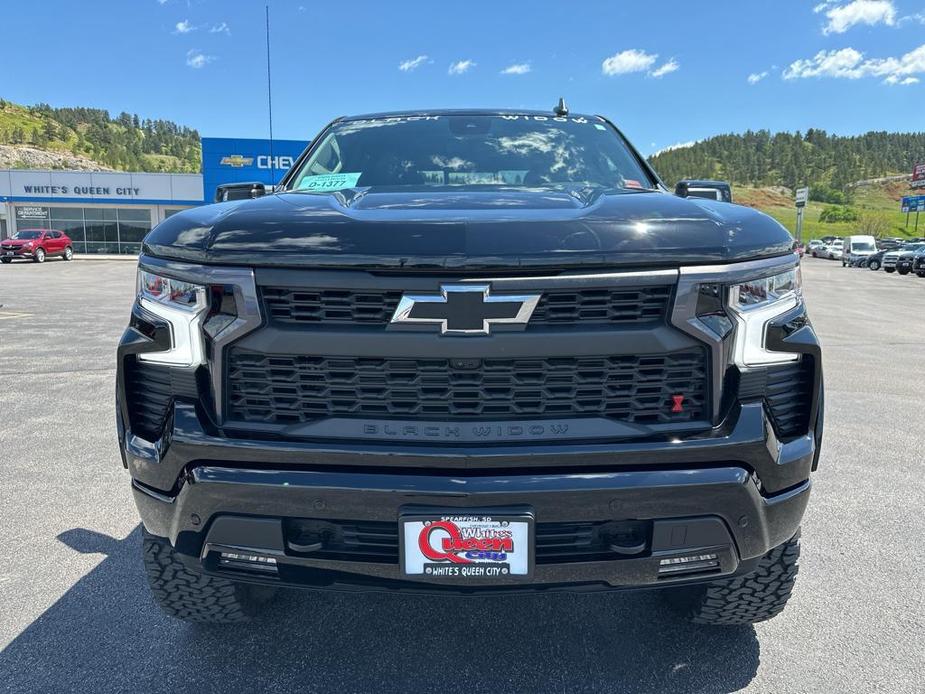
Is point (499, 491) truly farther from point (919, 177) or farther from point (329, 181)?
point (919, 177)

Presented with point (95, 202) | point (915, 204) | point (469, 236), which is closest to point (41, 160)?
point (95, 202)

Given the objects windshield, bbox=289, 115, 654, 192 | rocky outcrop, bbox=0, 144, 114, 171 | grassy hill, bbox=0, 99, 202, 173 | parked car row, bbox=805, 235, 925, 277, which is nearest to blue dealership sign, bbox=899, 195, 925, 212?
parked car row, bbox=805, 235, 925, 277

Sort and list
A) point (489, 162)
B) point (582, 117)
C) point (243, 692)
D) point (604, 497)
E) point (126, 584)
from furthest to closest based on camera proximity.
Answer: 1. point (582, 117)
2. point (489, 162)
3. point (126, 584)
4. point (243, 692)
5. point (604, 497)

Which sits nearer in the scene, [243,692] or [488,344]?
[488,344]

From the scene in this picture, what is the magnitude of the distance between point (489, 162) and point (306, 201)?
47.8 inches

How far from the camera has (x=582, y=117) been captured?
363 cm

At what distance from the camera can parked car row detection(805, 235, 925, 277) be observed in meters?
35.1

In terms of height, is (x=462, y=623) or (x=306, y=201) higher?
(x=306, y=201)

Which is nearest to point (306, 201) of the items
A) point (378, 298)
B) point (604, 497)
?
point (378, 298)

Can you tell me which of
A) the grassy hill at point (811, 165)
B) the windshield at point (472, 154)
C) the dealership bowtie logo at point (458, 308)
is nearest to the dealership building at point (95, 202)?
the windshield at point (472, 154)

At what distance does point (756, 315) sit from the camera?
1854 mm

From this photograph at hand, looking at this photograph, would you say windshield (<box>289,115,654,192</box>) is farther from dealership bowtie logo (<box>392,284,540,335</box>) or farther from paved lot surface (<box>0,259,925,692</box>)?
paved lot surface (<box>0,259,925,692</box>)

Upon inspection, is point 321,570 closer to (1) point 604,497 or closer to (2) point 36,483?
(1) point 604,497

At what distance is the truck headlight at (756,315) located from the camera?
6.05 ft
